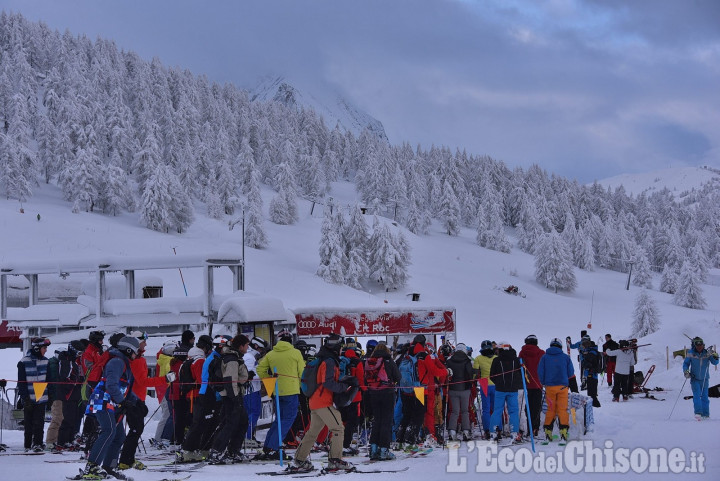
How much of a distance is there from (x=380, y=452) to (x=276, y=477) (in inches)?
83.6

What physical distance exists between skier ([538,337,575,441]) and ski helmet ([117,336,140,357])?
683cm

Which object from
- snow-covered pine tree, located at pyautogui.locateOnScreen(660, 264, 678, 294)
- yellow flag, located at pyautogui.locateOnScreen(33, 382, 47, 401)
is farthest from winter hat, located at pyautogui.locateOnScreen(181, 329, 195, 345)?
snow-covered pine tree, located at pyautogui.locateOnScreen(660, 264, 678, 294)

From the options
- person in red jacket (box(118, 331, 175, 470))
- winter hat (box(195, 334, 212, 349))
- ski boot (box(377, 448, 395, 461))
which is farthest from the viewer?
winter hat (box(195, 334, 212, 349))

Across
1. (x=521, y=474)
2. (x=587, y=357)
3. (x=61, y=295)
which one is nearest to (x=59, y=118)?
(x=61, y=295)

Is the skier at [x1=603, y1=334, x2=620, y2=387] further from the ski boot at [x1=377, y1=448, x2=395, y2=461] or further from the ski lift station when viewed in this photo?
the ski boot at [x1=377, y1=448, x2=395, y2=461]

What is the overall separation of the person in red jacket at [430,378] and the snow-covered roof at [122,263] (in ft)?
36.3

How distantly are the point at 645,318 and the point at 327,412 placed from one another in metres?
53.2

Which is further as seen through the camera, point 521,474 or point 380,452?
point 380,452

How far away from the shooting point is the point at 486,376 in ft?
42.3

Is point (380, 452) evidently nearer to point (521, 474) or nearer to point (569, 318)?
point (521, 474)

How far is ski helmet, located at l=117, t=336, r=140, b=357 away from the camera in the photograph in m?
9.06

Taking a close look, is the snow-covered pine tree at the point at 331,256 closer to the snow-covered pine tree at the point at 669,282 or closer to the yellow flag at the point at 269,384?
the snow-covered pine tree at the point at 669,282

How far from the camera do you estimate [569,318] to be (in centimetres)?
6875

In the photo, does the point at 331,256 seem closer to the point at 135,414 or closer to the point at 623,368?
the point at 623,368
